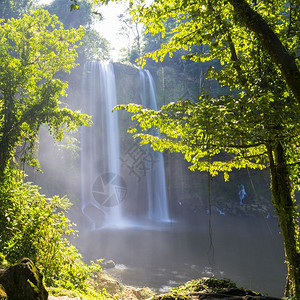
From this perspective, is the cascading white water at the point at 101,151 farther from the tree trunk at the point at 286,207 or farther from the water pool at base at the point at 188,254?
the tree trunk at the point at 286,207

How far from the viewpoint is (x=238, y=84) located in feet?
12.4

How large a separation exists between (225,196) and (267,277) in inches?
Answer: 564

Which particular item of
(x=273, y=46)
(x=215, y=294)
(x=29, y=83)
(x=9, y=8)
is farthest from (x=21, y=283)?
(x=9, y=8)

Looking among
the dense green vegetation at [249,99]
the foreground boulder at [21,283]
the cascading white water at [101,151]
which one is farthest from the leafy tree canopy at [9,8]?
the foreground boulder at [21,283]

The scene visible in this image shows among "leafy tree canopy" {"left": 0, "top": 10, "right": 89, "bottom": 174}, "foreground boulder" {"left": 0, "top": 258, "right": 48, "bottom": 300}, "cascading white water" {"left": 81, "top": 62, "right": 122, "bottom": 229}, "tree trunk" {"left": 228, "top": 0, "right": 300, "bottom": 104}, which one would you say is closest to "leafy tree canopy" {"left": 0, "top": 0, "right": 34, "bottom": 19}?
"cascading white water" {"left": 81, "top": 62, "right": 122, "bottom": 229}

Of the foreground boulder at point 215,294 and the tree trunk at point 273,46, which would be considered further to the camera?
the foreground boulder at point 215,294

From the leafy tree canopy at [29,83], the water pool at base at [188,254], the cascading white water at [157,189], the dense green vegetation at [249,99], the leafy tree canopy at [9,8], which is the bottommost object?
the water pool at base at [188,254]

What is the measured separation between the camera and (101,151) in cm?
2291

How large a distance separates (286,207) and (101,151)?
2036 cm

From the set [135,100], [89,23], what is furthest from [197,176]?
[89,23]

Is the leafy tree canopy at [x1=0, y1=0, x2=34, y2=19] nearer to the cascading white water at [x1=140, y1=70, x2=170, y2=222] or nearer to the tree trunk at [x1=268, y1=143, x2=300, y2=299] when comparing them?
the cascading white water at [x1=140, y1=70, x2=170, y2=222]

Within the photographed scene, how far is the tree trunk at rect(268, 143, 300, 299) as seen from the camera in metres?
3.62

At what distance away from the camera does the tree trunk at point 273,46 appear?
8.04 feet

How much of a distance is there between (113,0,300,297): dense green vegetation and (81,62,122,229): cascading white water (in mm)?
18004
